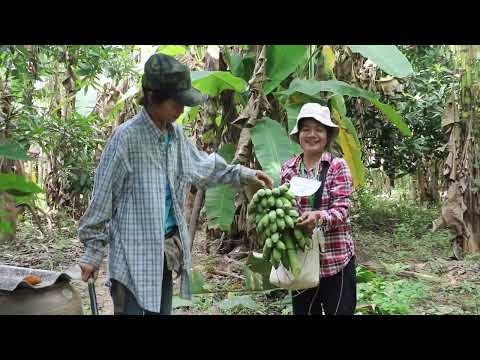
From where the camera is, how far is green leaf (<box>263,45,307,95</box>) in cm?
332

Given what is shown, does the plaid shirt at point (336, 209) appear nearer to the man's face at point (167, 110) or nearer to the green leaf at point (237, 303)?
the man's face at point (167, 110)

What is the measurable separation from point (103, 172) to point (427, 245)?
4036 millimetres

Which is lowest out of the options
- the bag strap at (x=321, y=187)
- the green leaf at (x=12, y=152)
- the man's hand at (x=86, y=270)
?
the man's hand at (x=86, y=270)

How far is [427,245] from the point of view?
5.09 meters

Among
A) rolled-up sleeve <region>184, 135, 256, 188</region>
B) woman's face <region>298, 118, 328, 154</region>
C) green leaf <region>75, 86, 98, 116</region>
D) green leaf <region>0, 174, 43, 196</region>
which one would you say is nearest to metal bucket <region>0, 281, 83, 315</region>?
green leaf <region>0, 174, 43, 196</region>

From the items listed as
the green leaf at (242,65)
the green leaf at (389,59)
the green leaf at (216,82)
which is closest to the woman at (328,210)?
the green leaf at (389,59)

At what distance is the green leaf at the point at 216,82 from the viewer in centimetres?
321

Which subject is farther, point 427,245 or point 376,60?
point 427,245

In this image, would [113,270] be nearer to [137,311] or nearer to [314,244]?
[137,311]

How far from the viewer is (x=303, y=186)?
199 cm

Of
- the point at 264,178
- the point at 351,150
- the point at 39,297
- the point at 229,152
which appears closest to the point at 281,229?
the point at 264,178

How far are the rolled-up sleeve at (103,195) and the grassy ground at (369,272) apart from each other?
1.66m

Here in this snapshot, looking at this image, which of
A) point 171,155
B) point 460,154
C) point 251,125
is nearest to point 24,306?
point 171,155
